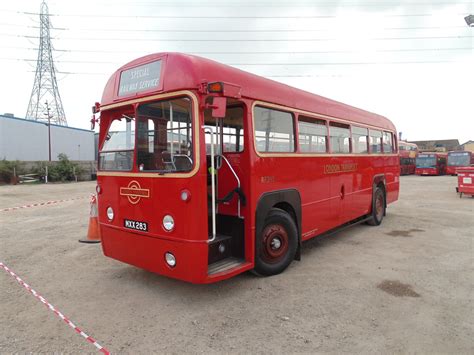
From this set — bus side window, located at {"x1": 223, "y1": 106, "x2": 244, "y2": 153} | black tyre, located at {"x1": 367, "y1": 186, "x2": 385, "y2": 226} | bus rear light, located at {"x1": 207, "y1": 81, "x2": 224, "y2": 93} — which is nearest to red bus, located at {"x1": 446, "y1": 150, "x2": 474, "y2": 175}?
black tyre, located at {"x1": 367, "y1": 186, "x2": 385, "y2": 226}

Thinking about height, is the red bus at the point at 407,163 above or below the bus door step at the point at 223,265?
above

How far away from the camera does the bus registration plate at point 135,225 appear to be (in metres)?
4.08

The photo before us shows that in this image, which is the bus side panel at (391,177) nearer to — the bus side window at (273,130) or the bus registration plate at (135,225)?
the bus side window at (273,130)

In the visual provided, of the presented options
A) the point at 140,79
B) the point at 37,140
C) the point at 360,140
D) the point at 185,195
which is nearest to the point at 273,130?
the point at 185,195

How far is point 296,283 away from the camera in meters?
4.59

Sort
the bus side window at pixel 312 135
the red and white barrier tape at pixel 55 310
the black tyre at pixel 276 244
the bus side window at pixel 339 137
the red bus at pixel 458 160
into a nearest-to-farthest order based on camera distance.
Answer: the red and white barrier tape at pixel 55 310 < the black tyre at pixel 276 244 < the bus side window at pixel 312 135 < the bus side window at pixel 339 137 < the red bus at pixel 458 160

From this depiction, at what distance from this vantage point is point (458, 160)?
31922 mm

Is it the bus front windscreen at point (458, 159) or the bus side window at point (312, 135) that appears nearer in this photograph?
the bus side window at point (312, 135)

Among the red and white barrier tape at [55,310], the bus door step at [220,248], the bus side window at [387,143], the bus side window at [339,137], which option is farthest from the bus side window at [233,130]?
the bus side window at [387,143]

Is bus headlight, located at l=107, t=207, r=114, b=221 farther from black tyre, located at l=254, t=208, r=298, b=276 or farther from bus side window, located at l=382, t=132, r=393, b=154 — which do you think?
bus side window, located at l=382, t=132, r=393, b=154

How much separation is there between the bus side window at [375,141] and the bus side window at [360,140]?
305mm

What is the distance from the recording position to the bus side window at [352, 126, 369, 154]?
7184mm

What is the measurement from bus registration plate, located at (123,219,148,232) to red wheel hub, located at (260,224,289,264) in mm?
1634

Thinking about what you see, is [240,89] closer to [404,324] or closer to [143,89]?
[143,89]
